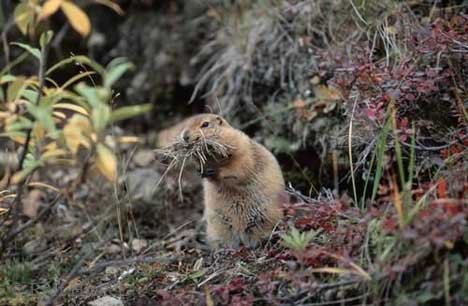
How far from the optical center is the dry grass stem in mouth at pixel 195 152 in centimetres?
421

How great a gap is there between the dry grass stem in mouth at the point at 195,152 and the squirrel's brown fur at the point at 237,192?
0.12 feet

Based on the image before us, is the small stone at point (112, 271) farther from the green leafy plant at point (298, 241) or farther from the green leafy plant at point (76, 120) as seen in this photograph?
Answer: the green leafy plant at point (298, 241)

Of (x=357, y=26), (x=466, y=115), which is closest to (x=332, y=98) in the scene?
(x=357, y=26)

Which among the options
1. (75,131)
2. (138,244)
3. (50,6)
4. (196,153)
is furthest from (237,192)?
(50,6)

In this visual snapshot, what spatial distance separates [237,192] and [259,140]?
109 centimetres

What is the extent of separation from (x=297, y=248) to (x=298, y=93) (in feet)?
7.77

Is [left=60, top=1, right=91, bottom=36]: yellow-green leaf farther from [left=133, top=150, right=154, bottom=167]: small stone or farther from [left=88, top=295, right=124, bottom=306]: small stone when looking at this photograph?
[left=133, top=150, right=154, bottom=167]: small stone

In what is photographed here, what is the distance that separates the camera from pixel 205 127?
14.3ft

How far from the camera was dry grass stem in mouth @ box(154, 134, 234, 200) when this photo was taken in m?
4.21

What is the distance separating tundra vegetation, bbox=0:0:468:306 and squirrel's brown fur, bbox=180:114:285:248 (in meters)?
0.20

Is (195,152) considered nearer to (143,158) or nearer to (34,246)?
(34,246)

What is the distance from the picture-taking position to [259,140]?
214 inches

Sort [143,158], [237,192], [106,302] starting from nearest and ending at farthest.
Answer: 1. [106,302]
2. [237,192]
3. [143,158]

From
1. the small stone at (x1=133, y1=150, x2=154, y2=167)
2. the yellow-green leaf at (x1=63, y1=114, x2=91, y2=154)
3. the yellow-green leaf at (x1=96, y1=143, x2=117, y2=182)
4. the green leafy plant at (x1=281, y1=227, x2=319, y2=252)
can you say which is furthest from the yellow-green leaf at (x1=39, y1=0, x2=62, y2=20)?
the small stone at (x1=133, y1=150, x2=154, y2=167)
